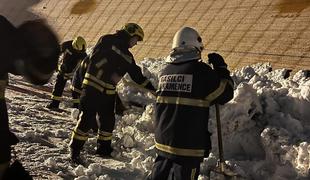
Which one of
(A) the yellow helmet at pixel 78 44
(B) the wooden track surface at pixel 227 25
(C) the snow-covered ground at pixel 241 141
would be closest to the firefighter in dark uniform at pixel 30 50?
(C) the snow-covered ground at pixel 241 141

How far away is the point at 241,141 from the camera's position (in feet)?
21.2

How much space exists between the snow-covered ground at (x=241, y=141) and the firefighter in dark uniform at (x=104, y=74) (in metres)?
0.56

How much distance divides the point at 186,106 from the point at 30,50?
183 centimetres

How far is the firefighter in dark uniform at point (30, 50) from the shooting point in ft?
8.64

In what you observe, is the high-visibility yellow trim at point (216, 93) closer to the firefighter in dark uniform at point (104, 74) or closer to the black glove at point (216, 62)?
the black glove at point (216, 62)

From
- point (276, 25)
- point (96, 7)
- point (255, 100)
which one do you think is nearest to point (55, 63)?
point (255, 100)

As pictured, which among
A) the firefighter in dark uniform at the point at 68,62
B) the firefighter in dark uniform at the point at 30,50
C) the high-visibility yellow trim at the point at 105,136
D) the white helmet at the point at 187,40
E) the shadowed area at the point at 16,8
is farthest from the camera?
the shadowed area at the point at 16,8

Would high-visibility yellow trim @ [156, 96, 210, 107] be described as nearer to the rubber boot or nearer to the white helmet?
the white helmet

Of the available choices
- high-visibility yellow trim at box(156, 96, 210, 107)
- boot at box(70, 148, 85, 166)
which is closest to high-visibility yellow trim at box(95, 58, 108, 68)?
boot at box(70, 148, 85, 166)

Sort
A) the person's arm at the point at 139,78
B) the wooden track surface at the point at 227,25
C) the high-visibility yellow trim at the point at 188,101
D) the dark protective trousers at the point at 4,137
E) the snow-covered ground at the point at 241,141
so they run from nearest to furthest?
the dark protective trousers at the point at 4,137, the high-visibility yellow trim at the point at 188,101, the snow-covered ground at the point at 241,141, the person's arm at the point at 139,78, the wooden track surface at the point at 227,25

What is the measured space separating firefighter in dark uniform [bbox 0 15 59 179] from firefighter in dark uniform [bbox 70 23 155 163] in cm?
371

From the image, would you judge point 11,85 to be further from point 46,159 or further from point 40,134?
point 46,159

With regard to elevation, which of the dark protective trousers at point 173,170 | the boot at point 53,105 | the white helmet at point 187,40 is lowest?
the dark protective trousers at point 173,170

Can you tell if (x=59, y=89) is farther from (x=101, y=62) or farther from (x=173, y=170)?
(x=173, y=170)
